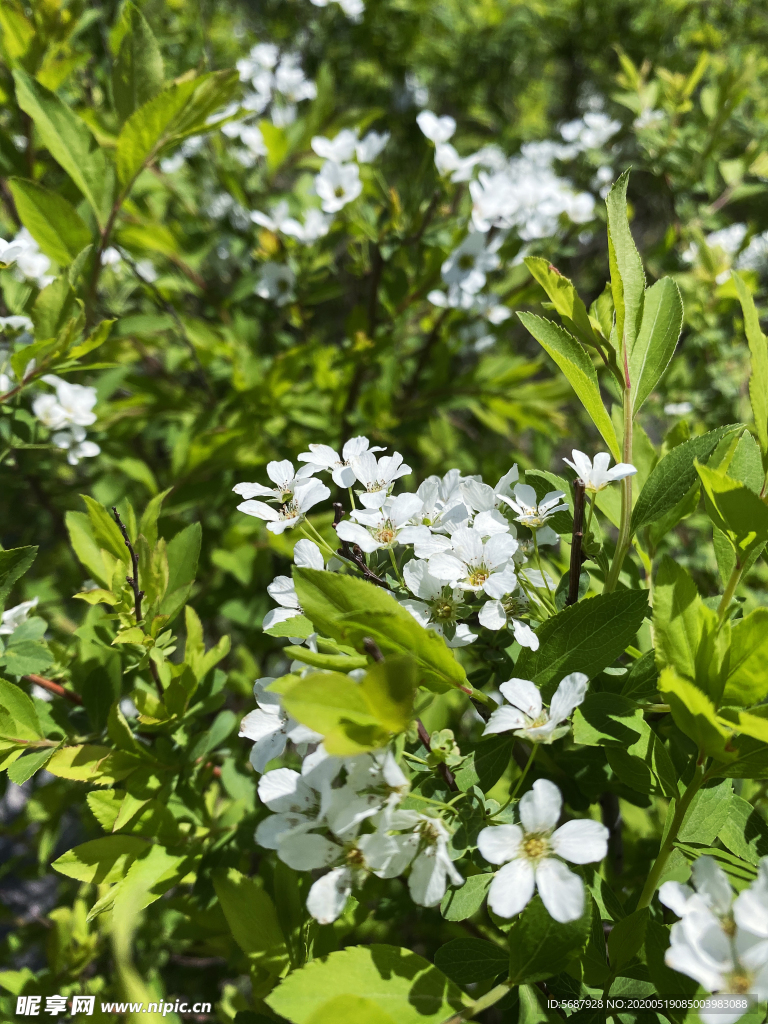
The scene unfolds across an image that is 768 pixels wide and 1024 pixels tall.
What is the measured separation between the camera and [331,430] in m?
1.67

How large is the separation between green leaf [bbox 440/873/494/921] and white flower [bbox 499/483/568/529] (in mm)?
346

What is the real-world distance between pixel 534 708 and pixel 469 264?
4.08 ft

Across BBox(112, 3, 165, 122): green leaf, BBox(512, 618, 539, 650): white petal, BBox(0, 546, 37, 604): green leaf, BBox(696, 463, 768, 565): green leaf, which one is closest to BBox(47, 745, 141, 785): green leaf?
BBox(0, 546, 37, 604): green leaf

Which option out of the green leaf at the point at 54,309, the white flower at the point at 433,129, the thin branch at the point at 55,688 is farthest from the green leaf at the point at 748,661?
the white flower at the point at 433,129

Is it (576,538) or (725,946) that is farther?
(576,538)

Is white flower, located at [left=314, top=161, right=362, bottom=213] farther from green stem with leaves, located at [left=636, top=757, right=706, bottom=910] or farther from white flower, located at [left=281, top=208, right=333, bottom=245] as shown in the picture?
green stem with leaves, located at [left=636, top=757, right=706, bottom=910]

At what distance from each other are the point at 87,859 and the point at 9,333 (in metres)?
0.89

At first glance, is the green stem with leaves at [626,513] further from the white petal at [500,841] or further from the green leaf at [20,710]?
the green leaf at [20,710]

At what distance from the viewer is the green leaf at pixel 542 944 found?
0.55 meters

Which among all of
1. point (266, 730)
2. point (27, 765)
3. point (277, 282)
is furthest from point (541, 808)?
point (277, 282)

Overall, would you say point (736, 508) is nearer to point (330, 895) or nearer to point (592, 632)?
point (592, 632)

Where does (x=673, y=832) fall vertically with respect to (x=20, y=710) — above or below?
below

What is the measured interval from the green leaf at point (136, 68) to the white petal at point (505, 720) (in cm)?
119

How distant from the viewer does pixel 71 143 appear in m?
1.13
